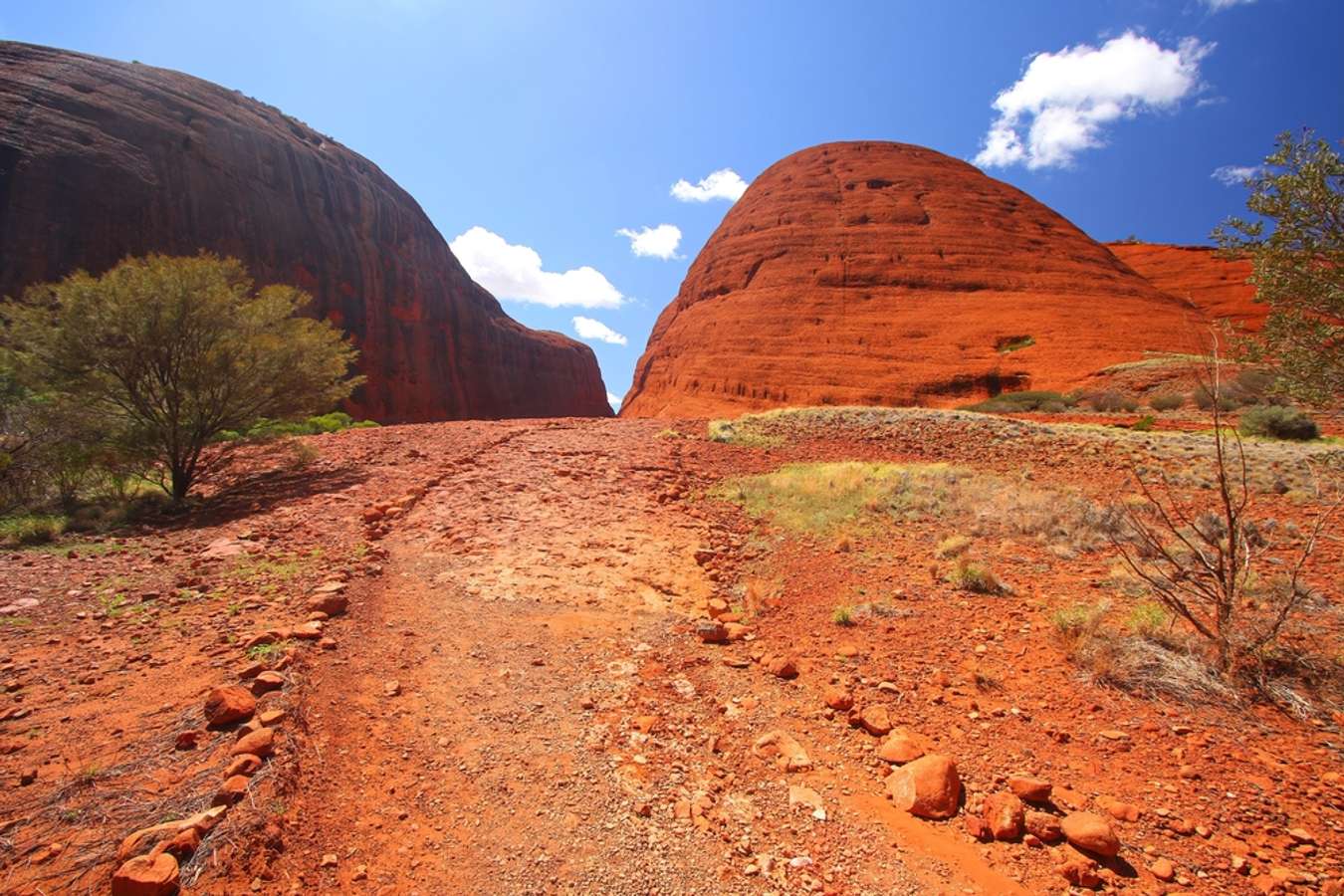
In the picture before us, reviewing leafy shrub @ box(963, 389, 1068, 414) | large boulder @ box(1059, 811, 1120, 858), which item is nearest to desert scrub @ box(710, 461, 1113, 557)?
large boulder @ box(1059, 811, 1120, 858)

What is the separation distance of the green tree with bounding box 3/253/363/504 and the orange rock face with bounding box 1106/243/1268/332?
170ft

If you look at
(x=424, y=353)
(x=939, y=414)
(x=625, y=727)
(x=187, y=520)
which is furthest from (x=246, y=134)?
(x=625, y=727)

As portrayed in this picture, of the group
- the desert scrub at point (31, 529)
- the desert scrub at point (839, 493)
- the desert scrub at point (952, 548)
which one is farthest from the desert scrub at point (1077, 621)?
the desert scrub at point (31, 529)

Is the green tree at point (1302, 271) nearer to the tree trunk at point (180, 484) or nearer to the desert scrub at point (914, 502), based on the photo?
the desert scrub at point (914, 502)

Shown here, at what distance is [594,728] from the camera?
3.47m

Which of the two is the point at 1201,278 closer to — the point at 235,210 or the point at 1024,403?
the point at 1024,403

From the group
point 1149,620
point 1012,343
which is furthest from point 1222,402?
point 1149,620

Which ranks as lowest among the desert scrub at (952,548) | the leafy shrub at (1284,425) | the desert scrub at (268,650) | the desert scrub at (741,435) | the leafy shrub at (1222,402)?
the desert scrub at (268,650)

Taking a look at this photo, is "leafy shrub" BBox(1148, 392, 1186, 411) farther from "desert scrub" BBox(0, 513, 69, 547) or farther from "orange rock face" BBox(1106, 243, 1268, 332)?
"desert scrub" BBox(0, 513, 69, 547)

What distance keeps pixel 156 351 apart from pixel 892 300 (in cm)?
3643

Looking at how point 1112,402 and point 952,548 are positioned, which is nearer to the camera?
point 952,548

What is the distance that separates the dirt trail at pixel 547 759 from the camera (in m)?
2.47

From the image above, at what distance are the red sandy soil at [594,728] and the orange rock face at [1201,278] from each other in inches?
1907

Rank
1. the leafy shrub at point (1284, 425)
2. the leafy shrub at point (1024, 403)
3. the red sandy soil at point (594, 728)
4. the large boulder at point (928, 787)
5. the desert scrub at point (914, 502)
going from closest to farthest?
the red sandy soil at point (594, 728) < the large boulder at point (928, 787) < the desert scrub at point (914, 502) < the leafy shrub at point (1284, 425) < the leafy shrub at point (1024, 403)
